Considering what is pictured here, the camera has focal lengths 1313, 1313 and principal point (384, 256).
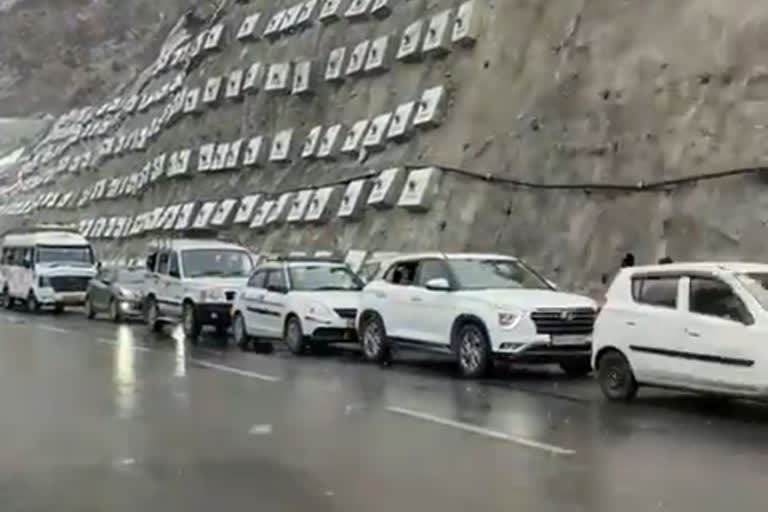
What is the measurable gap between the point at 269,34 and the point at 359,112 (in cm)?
753

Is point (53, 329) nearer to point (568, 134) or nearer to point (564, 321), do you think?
point (568, 134)

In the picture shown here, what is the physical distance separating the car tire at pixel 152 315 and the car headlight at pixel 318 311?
7250 millimetres

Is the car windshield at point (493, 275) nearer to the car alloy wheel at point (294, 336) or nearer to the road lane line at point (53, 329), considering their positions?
the car alloy wheel at point (294, 336)

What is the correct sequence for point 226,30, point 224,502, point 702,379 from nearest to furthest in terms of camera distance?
point 224,502
point 702,379
point 226,30

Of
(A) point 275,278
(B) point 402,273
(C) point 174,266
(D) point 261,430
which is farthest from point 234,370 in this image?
(C) point 174,266

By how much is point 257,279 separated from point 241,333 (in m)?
1.05

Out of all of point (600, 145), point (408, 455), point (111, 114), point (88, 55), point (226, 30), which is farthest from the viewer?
point (88, 55)

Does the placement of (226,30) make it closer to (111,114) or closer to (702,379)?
(111,114)

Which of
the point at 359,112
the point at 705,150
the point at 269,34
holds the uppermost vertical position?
the point at 269,34

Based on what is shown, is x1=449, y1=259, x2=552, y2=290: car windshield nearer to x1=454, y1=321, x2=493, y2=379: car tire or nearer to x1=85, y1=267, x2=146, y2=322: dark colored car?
x1=454, y1=321, x2=493, y2=379: car tire

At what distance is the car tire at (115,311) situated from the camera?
32.4 meters

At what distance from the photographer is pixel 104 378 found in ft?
57.6

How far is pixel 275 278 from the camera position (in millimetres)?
23125

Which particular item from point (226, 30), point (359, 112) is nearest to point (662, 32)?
point (359, 112)
